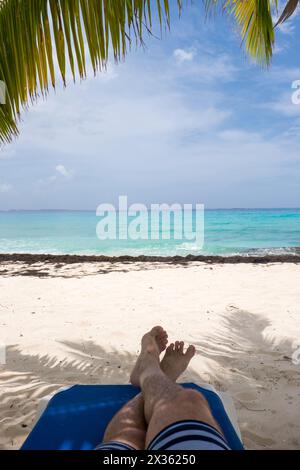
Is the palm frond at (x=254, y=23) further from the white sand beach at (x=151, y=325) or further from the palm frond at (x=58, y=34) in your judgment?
the white sand beach at (x=151, y=325)

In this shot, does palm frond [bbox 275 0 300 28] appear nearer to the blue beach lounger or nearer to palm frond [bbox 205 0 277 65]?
palm frond [bbox 205 0 277 65]

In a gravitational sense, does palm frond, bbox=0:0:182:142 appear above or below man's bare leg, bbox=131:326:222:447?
above

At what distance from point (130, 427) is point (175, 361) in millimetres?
758

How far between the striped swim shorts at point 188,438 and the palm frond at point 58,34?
5.21 ft

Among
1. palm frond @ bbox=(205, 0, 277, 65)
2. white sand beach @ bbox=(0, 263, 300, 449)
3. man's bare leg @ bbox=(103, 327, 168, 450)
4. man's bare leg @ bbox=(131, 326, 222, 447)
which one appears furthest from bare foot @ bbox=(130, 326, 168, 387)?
palm frond @ bbox=(205, 0, 277, 65)

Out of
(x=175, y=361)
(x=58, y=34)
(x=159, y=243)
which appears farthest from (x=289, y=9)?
(x=159, y=243)

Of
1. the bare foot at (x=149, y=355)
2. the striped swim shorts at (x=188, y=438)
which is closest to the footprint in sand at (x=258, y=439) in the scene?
the bare foot at (x=149, y=355)

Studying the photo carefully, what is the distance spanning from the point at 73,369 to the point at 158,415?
4.78 ft

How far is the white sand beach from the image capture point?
1.90 m

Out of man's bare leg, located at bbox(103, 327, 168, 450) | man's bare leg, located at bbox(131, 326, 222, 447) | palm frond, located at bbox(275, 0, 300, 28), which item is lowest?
man's bare leg, located at bbox(103, 327, 168, 450)

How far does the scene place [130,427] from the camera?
1.19 meters

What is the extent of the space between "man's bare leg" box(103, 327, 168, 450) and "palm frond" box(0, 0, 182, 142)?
1.54 meters
